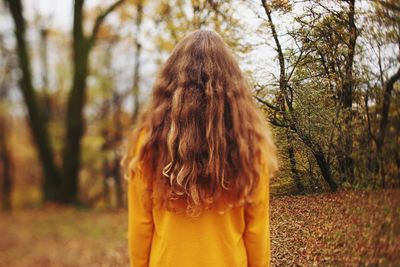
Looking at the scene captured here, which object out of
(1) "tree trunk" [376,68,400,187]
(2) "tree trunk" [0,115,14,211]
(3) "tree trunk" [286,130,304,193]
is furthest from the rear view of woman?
(2) "tree trunk" [0,115,14,211]

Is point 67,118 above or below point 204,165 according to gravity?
above

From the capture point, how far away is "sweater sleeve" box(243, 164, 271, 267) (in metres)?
1.85

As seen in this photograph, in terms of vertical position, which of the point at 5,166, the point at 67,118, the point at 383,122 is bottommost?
the point at 383,122

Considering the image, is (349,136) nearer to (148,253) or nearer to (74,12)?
(148,253)

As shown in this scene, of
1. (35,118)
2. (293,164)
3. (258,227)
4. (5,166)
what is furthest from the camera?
(5,166)

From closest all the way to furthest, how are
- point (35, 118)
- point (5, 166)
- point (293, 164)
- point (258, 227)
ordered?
point (258, 227) < point (293, 164) < point (35, 118) < point (5, 166)

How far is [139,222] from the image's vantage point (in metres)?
1.96

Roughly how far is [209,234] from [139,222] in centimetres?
35

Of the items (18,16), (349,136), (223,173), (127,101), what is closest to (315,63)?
(349,136)

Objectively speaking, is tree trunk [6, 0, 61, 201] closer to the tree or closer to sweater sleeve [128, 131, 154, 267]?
the tree

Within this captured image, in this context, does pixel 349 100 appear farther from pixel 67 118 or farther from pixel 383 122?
pixel 67 118

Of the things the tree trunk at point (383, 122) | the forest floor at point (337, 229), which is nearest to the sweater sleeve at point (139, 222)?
the forest floor at point (337, 229)

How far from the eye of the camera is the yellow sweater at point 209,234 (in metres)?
1.82

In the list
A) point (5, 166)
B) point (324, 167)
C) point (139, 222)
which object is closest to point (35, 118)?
point (5, 166)
